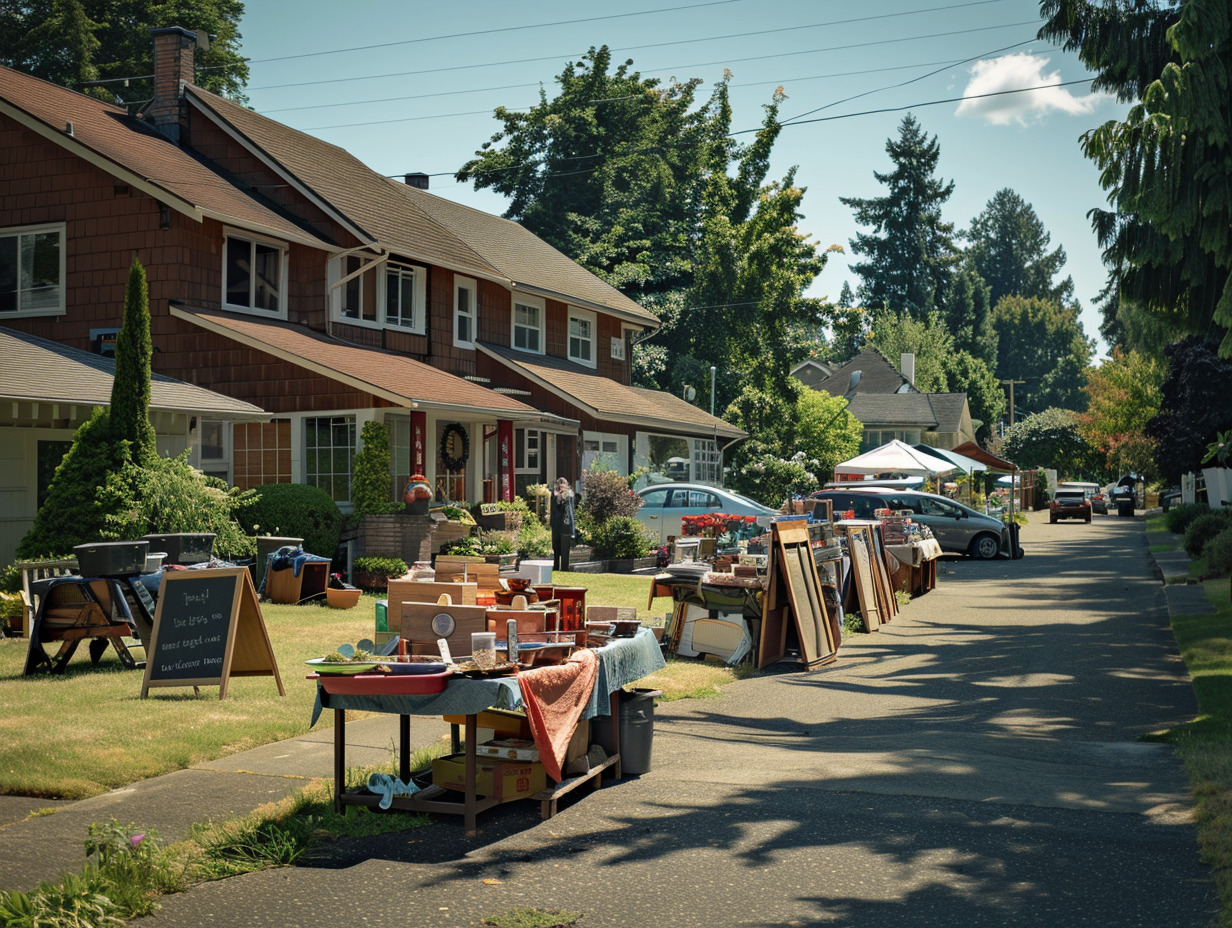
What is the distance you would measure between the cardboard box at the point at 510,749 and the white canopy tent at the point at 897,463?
90.9 ft

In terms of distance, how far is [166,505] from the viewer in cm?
1553

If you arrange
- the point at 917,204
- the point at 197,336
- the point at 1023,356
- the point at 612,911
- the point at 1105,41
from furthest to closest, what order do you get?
1. the point at 1023,356
2. the point at 917,204
3. the point at 197,336
4. the point at 1105,41
5. the point at 612,911

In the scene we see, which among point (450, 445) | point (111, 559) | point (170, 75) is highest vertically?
point (170, 75)

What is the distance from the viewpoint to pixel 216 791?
7.76 metres

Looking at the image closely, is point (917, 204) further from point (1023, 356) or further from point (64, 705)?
point (64, 705)

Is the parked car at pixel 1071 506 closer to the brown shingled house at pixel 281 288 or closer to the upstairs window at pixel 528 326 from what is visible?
the brown shingled house at pixel 281 288

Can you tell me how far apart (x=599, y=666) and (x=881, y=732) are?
11.0ft

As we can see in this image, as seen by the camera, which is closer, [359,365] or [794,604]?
[794,604]

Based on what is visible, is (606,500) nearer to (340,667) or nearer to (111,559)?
(111,559)

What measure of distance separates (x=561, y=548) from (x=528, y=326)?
10.0 metres

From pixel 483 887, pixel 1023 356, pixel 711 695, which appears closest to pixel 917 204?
pixel 1023 356

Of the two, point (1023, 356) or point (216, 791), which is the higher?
point (1023, 356)

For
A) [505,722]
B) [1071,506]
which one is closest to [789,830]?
[505,722]

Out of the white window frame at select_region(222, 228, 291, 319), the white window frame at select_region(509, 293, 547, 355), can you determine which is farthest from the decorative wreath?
the white window frame at select_region(509, 293, 547, 355)
